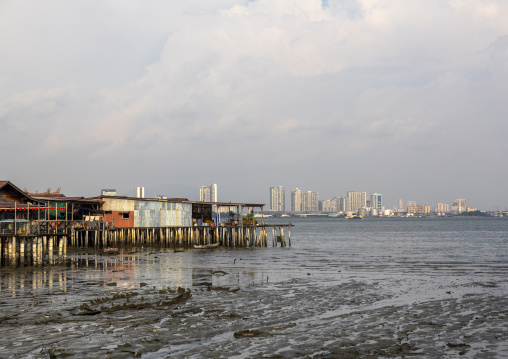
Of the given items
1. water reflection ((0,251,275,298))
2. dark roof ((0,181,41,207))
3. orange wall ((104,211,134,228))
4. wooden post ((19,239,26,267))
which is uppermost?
dark roof ((0,181,41,207))

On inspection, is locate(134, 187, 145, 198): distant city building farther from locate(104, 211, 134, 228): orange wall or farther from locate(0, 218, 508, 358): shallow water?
locate(0, 218, 508, 358): shallow water

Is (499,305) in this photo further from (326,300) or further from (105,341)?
(105,341)

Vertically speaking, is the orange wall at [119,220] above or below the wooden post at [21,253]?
above

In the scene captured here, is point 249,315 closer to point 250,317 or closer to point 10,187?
point 250,317

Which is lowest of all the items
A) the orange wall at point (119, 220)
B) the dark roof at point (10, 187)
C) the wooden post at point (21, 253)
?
the wooden post at point (21, 253)

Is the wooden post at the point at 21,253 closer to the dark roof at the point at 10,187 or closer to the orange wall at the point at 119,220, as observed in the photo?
the dark roof at the point at 10,187

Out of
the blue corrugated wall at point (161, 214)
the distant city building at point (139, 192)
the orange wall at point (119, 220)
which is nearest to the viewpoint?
the orange wall at point (119, 220)

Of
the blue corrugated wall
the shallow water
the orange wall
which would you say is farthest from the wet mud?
the blue corrugated wall

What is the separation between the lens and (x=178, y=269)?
1513 inches

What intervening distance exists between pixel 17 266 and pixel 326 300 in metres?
23.4

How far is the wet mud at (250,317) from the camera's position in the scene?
1473 centimetres

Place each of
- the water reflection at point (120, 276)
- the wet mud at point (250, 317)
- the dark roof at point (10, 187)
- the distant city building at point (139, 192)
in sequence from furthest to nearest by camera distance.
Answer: the distant city building at point (139, 192) < the dark roof at point (10, 187) < the water reflection at point (120, 276) < the wet mud at point (250, 317)

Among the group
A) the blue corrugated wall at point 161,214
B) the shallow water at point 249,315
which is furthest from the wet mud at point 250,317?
the blue corrugated wall at point 161,214

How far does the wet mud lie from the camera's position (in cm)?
1473
